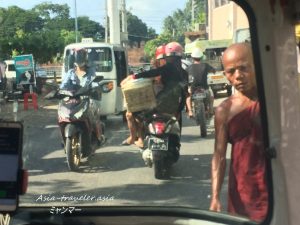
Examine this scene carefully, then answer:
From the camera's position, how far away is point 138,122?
6.25ft

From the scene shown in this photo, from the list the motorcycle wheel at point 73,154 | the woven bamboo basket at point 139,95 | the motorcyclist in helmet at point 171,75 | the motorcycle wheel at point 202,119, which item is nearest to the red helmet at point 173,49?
the motorcyclist in helmet at point 171,75

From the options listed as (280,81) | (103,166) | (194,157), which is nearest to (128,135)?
(103,166)

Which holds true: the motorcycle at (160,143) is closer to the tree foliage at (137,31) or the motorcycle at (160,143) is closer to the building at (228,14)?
the tree foliage at (137,31)

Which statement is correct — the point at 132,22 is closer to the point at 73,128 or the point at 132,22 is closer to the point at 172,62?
the point at 172,62

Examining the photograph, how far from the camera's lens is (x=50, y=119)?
8.30ft

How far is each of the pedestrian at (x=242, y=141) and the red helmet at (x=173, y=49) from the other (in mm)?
195

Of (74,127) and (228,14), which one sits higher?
(228,14)

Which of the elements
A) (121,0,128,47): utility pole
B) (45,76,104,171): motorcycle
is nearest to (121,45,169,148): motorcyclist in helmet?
(121,0,128,47): utility pole

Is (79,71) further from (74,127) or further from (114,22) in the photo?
(114,22)

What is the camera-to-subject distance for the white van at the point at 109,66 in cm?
184

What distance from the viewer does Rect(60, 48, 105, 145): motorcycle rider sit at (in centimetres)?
214

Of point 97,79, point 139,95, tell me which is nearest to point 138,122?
point 139,95

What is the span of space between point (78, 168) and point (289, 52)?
1.02m

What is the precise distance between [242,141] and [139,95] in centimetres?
43
